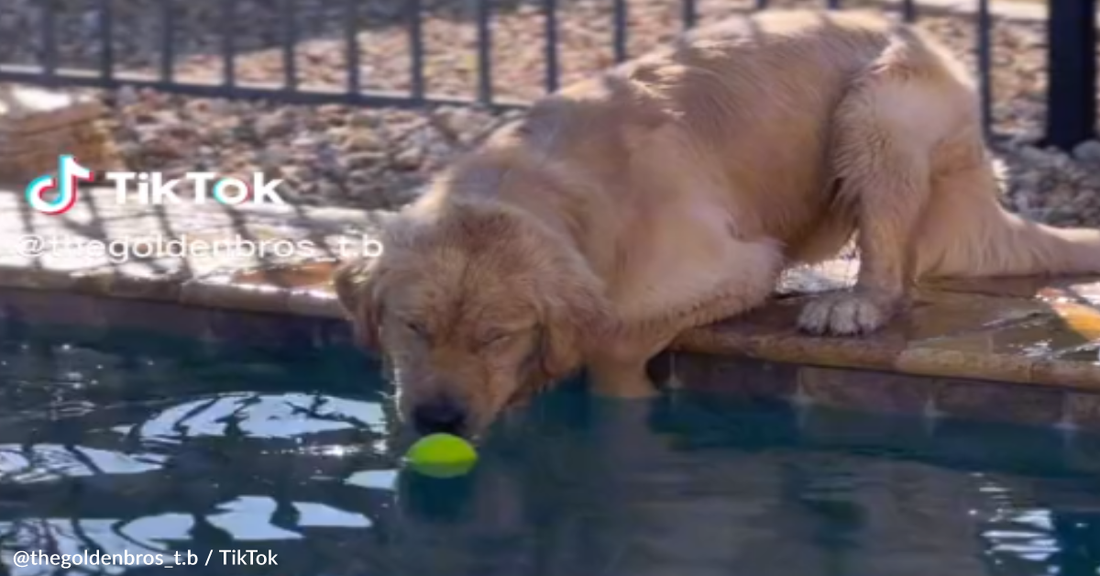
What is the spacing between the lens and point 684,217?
246 inches

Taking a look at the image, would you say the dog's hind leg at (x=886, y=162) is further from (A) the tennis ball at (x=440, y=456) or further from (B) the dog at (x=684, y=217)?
(A) the tennis ball at (x=440, y=456)

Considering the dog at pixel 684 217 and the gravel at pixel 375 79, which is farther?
the gravel at pixel 375 79

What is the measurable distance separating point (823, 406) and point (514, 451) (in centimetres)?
94

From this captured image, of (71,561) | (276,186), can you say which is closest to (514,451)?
(71,561)

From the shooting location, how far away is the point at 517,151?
20.0 ft

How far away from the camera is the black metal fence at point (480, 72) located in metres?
8.58

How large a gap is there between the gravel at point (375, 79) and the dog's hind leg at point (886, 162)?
64.1 inches

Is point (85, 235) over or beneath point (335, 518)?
over

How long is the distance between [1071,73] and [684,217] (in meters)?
2.94

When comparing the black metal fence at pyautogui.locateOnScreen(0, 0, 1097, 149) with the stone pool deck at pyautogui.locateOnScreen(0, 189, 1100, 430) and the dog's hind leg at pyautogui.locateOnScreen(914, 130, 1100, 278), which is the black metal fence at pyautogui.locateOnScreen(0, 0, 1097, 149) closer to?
the stone pool deck at pyautogui.locateOnScreen(0, 189, 1100, 430)

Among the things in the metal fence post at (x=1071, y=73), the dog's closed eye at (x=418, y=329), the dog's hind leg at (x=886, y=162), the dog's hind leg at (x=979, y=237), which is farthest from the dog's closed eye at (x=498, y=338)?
the metal fence post at (x=1071, y=73)

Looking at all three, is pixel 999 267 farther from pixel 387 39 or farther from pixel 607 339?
pixel 387 39

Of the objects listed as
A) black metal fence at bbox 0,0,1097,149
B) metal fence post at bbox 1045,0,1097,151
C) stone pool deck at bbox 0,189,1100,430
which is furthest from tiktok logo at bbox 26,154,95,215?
metal fence post at bbox 1045,0,1097,151

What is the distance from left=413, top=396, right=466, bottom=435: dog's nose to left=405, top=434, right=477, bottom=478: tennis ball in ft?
0.06
